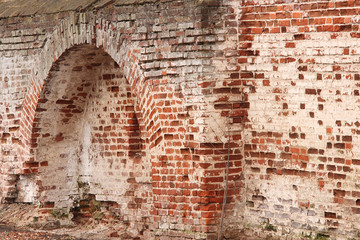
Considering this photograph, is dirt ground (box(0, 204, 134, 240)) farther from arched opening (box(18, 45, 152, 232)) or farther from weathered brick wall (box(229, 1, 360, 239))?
weathered brick wall (box(229, 1, 360, 239))

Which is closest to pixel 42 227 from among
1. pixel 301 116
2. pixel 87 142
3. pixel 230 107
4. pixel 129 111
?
pixel 87 142

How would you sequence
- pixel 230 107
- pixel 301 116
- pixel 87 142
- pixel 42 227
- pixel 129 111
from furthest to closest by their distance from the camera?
pixel 87 142 → pixel 42 227 → pixel 129 111 → pixel 230 107 → pixel 301 116

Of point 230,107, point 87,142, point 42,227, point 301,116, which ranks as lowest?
point 42,227

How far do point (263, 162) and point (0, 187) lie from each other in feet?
14.4

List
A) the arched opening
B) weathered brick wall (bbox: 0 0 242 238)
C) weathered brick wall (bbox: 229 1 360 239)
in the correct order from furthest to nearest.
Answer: the arched opening → weathered brick wall (bbox: 0 0 242 238) → weathered brick wall (bbox: 229 1 360 239)

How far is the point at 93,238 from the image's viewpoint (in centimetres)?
1005

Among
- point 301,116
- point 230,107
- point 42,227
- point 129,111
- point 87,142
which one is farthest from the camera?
point 87,142

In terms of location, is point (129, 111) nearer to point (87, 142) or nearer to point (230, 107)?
point (87, 142)

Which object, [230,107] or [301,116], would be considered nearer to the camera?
[301,116]

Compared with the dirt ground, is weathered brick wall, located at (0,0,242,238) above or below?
above

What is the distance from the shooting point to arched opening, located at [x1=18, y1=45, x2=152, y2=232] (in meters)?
10.1

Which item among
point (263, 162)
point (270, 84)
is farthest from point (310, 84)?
point (263, 162)

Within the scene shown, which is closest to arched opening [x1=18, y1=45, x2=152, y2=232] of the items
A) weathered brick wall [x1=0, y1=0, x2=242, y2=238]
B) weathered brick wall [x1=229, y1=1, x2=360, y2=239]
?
weathered brick wall [x1=0, y1=0, x2=242, y2=238]

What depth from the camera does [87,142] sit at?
10797 mm
